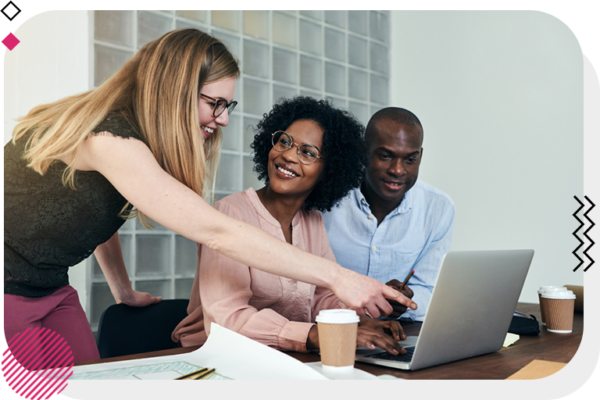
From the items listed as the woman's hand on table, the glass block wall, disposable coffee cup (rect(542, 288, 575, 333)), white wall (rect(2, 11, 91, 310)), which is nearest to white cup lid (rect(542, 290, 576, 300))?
disposable coffee cup (rect(542, 288, 575, 333))

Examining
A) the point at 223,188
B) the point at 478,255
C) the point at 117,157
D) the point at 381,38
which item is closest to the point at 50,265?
the point at 117,157

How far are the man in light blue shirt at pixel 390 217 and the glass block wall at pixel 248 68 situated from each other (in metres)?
1.02

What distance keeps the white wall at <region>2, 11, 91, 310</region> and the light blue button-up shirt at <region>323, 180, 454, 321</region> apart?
1.16 meters

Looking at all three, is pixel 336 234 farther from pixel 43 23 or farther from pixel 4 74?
pixel 43 23

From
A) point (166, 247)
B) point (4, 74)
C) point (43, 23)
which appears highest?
point (43, 23)

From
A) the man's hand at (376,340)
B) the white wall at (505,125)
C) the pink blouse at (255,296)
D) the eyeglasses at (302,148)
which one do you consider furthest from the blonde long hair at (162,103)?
the white wall at (505,125)

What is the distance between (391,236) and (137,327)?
0.97 m

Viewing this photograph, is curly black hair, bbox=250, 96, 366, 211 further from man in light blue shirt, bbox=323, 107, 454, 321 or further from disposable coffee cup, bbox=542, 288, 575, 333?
disposable coffee cup, bbox=542, 288, 575, 333

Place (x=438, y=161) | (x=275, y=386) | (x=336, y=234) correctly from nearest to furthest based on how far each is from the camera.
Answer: (x=275, y=386)
(x=336, y=234)
(x=438, y=161)

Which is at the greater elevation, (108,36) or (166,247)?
(108,36)

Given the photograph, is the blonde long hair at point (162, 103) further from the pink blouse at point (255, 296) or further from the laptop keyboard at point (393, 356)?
the laptop keyboard at point (393, 356)

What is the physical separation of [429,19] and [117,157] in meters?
2.70

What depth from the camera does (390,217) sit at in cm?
193

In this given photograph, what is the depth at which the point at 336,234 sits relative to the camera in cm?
191
